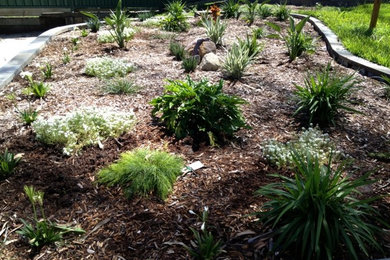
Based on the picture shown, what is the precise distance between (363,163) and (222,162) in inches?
51.2

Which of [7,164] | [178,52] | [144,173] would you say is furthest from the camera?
[178,52]

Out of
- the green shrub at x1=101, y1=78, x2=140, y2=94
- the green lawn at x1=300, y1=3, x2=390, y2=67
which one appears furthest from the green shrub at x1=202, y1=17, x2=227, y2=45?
the green shrub at x1=101, y1=78, x2=140, y2=94

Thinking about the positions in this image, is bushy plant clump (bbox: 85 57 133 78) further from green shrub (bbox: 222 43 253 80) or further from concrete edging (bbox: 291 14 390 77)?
concrete edging (bbox: 291 14 390 77)

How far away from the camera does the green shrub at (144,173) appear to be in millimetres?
2605

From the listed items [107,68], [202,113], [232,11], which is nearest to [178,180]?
[202,113]

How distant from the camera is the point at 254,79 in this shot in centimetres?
496

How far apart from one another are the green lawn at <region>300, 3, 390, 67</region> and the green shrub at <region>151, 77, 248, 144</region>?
329 cm

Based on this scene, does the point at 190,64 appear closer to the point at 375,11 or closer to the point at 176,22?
the point at 176,22

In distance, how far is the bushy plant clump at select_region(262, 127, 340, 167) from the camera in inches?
115

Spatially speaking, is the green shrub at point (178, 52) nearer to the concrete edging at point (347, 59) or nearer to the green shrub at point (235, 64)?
the green shrub at point (235, 64)

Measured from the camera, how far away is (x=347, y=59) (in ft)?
18.0

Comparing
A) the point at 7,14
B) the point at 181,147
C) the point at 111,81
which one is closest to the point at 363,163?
the point at 181,147

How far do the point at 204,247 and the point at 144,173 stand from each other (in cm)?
85

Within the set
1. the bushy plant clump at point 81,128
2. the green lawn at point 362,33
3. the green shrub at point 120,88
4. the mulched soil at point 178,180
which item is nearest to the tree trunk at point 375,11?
the green lawn at point 362,33
